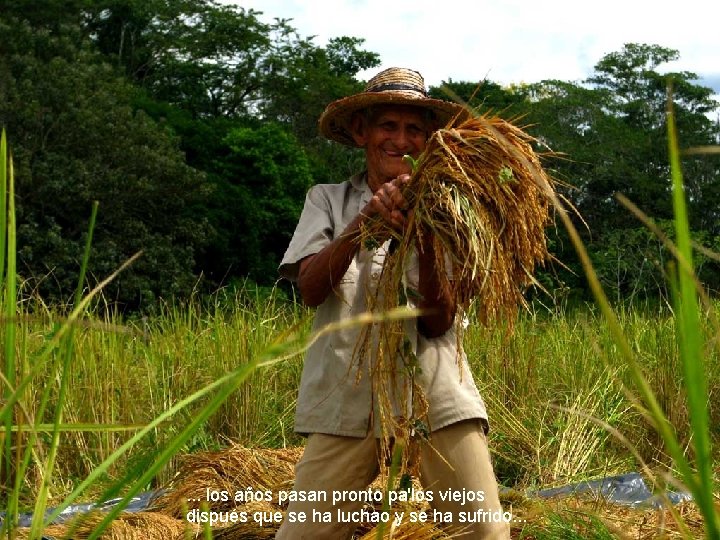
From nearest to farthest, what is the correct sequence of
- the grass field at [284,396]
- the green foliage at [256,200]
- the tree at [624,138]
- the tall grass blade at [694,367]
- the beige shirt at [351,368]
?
the tall grass blade at [694,367] < the beige shirt at [351,368] < the grass field at [284,396] < the green foliage at [256,200] < the tree at [624,138]

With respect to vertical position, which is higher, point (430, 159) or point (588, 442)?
point (430, 159)

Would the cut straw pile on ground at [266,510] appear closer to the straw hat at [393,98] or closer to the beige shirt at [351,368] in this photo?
the beige shirt at [351,368]

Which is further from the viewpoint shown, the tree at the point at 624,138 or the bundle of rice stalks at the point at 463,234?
the tree at the point at 624,138

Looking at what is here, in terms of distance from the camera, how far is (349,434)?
7.64ft

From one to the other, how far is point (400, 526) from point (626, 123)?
3313 cm

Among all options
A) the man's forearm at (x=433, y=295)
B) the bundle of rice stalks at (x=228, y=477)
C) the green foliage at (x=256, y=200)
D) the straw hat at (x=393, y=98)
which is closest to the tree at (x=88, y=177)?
the green foliage at (x=256, y=200)

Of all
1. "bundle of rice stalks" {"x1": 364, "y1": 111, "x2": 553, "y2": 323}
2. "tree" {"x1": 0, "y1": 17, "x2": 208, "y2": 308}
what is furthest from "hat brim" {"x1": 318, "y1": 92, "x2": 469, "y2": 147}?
"tree" {"x1": 0, "y1": 17, "x2": 208, "y2": 308}

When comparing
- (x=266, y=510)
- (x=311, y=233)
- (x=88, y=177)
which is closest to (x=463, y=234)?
(x=311, y=233)

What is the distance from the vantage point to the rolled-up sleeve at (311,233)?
240cm

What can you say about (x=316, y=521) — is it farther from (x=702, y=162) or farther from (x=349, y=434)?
(x=702, y=162)

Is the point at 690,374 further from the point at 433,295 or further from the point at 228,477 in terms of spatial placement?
the point at 228,477

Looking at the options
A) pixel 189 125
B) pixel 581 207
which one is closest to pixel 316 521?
pixel 189 125

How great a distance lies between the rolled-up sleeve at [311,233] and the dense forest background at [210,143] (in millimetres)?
7602

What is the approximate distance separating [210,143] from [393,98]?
72.8 feet
